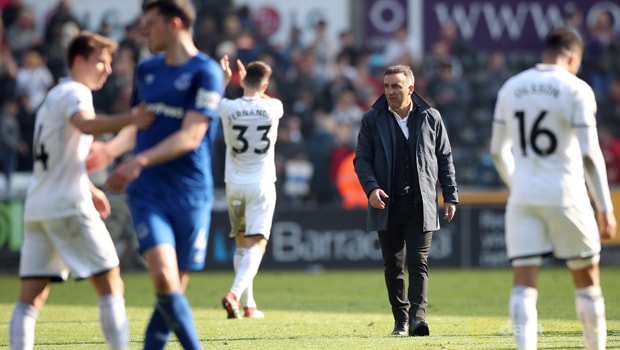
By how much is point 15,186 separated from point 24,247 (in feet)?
48.7

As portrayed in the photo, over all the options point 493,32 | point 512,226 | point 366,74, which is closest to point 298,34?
point 366,74

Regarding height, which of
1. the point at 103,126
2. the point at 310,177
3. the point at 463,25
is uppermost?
A: the point at 463,25

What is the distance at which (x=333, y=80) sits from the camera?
84.5ft

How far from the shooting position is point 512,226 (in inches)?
317

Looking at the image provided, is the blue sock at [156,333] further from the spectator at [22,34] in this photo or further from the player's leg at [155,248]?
the spectator at [22,34]

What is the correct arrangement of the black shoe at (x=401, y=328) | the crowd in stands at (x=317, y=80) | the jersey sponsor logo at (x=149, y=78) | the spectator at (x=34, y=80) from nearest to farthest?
the jersey sponsor logo at (x=149, y=78), the black shoe at (x=401, y=328), the crowd in stands at (x=317, y=80), the spectator at (x=34, y=80)

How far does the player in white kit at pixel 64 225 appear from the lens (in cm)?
781

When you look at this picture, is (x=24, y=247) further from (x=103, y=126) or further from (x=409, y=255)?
(x=409, y=255)

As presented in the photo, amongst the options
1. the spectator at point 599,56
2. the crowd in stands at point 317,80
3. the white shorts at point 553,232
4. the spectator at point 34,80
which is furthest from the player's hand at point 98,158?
the spectator at point 599,56

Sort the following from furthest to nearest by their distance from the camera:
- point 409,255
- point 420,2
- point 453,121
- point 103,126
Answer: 1. point 420,2
2. point 453,121
3. point 409,255
4. point 103,126

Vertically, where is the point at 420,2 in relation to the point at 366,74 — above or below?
above

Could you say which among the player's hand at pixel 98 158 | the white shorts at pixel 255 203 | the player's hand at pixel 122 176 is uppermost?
the player's hand at pixel 98 158

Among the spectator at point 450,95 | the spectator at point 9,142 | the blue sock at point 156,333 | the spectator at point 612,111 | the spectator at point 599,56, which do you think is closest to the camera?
the blue sock at point 156,333

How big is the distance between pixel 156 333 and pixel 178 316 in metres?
0.22
